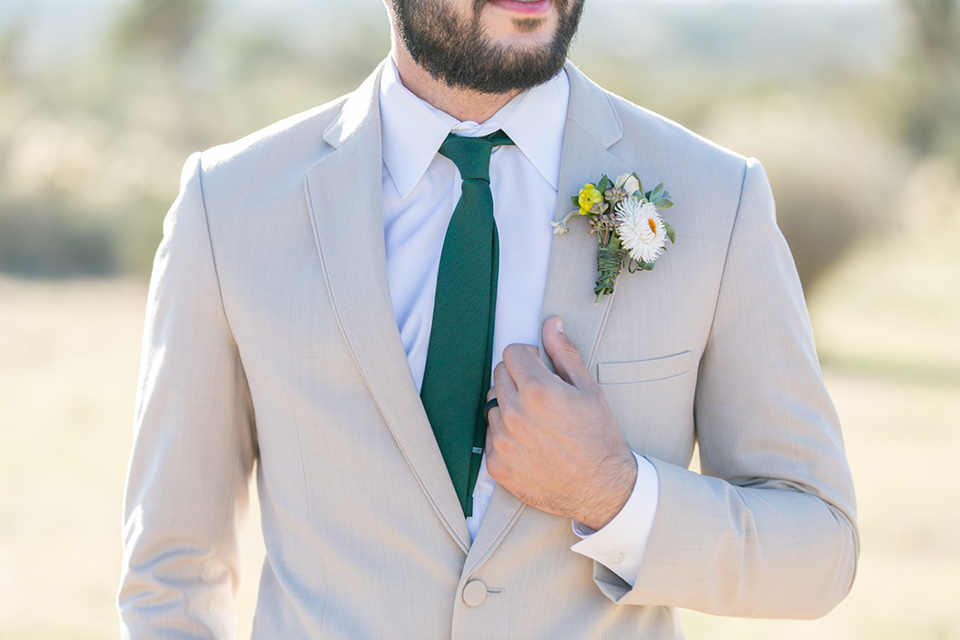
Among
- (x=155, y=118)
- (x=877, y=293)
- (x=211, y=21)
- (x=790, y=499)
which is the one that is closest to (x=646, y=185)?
(x=790, y=499)

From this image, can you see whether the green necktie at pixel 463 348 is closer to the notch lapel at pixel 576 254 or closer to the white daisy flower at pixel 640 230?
the notch lapel at pixel 576 254

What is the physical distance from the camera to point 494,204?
1854 millimetres

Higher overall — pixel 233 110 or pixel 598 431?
pixel 598 431

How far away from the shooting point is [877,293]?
54.9 feet

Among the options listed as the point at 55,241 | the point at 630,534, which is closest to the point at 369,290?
the point at 630,534

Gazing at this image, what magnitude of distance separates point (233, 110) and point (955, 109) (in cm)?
2182

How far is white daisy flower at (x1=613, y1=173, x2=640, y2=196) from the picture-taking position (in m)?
1.78

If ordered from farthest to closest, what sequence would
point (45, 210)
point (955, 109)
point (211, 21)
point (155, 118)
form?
1. point (211, 21)
2. point (955, 109)
3. point (155, 118)
4. point (45, 210)

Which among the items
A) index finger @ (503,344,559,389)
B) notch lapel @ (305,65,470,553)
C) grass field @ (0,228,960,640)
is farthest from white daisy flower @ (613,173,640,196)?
grass field @ (0,228,960,640)

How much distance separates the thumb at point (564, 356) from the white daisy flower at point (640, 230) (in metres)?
0.19

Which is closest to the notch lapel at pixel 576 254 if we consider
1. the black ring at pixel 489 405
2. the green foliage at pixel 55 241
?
the black ring at pixel 489 405

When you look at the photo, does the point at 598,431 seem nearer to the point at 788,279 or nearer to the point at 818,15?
the point at 788,279

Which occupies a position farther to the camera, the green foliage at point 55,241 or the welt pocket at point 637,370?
the green foliage at point 55,241

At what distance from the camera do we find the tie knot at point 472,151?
1824 millimetres
